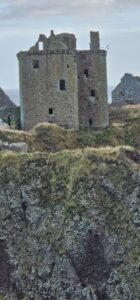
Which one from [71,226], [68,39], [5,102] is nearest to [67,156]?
[71,226]

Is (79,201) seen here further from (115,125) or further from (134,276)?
(115,125)

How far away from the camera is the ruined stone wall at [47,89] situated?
6631 centimetres

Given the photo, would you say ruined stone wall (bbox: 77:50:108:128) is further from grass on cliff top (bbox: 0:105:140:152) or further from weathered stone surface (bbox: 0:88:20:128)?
weathered stone surface (bbox: 0:88:20:128)

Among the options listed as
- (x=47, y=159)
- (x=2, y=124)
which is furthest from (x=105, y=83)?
(x=47, y=159)

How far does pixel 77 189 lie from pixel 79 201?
1.98ft

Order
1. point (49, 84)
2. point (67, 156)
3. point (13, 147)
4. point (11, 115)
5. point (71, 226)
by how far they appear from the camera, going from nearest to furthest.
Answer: point (71, 226), point (67, 156), point (13, 147), point (49, 84), point (11, 115)

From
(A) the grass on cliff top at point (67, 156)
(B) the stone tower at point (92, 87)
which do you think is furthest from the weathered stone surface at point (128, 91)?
(A) the grass on cliff top at point (67, 156)

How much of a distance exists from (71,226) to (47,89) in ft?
80.9

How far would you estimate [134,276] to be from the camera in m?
41.8

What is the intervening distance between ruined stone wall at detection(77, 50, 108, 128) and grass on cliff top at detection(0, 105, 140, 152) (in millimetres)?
1239

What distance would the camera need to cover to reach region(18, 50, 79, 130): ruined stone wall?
6631 cm

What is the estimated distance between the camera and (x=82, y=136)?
6525 cm

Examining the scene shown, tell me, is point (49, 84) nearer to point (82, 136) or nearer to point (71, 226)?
point (82, 136)

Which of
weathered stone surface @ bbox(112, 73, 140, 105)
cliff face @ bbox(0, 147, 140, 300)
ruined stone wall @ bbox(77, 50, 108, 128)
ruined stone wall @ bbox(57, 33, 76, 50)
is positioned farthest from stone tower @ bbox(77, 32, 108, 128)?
cliff face @ bbox(0, 147, 140, 300)
